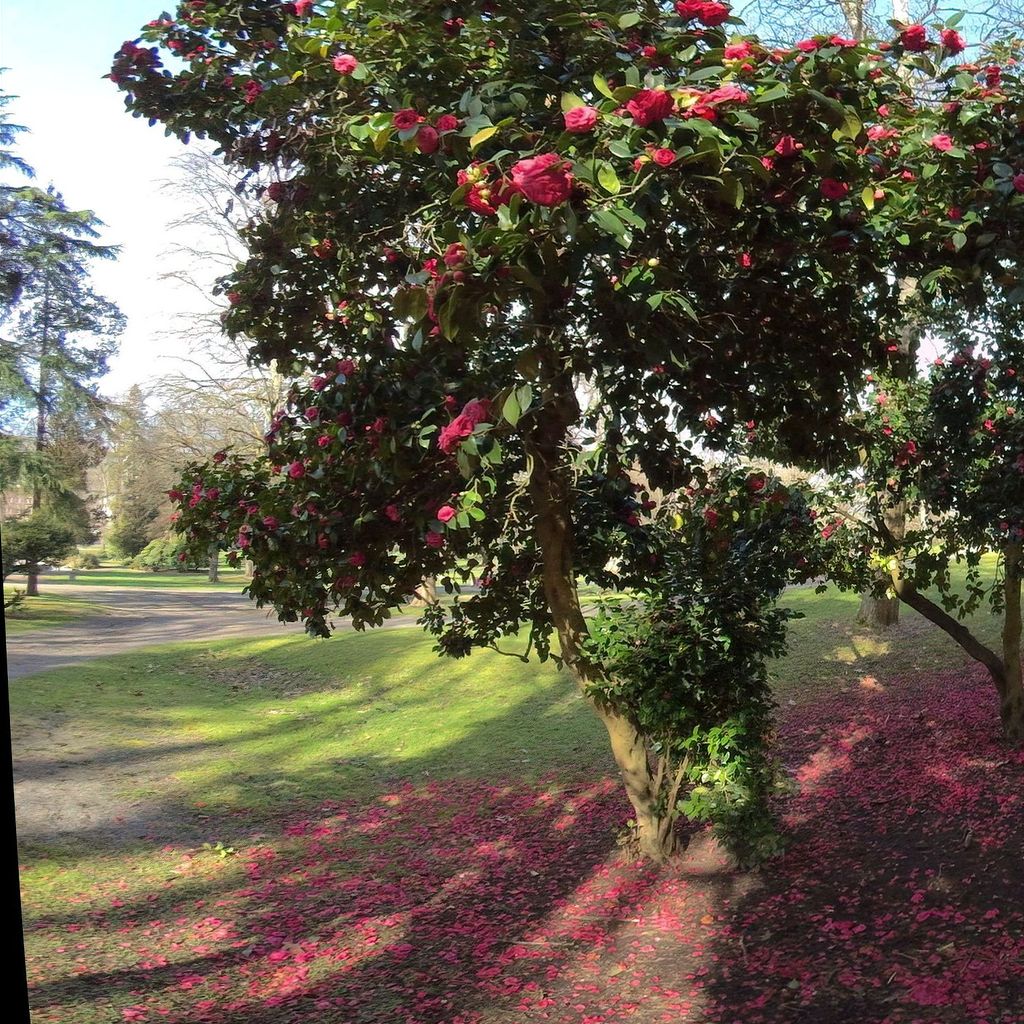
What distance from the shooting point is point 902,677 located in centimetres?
884

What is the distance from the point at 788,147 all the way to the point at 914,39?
0.57 m

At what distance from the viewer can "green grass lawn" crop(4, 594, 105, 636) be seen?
15.6 m

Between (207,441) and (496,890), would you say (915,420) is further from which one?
(207,441)

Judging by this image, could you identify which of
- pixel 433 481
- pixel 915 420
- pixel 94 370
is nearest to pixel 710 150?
pixel 433 481

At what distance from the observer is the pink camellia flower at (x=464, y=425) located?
2.74 m

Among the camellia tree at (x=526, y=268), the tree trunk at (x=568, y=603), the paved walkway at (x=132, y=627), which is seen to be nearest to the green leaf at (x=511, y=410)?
the camellia tree at (x=526, y=268)

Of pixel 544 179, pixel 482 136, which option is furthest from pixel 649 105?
pixel 482 136

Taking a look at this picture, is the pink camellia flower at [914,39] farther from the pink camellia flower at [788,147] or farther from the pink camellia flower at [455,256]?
the pink camellia flower at [455,256]

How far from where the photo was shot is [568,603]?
4.61m

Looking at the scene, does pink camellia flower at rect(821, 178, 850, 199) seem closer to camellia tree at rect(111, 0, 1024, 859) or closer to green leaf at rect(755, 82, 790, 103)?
camellia tree at rect(111, 0, 1024, 859)

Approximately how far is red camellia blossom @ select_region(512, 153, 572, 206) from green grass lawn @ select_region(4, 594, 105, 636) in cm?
1473

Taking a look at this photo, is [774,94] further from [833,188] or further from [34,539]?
[34,539]

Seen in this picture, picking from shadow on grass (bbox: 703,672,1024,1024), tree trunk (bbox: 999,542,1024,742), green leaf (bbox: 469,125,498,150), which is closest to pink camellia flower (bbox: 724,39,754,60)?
green leaf (bbox: 469,125,498,150)

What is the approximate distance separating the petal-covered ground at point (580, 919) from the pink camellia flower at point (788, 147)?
278 centimetres
